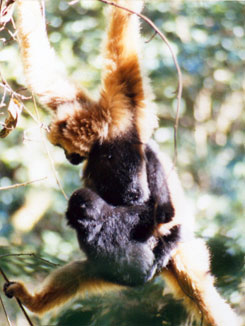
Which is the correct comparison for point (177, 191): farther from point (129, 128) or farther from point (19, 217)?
point (19, 217)

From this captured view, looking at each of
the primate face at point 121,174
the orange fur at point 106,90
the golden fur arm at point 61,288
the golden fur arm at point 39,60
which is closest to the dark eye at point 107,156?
the primate face at point 121,174

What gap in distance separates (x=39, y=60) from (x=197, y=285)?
1.83 meters

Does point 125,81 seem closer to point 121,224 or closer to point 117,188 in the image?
point 117,188

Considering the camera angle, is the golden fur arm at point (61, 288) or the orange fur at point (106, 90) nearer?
the orange fur at point (106, 90)

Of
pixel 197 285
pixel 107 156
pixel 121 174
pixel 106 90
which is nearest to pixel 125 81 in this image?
pixel 106 90

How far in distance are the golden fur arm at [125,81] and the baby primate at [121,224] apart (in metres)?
0.18

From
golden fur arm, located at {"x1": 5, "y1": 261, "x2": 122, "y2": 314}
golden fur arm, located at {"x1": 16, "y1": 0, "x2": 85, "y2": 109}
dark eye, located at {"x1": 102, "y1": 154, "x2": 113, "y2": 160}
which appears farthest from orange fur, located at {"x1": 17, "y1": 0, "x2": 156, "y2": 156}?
golden fur arm, located at {"x1": 5, "y1": 261, "x2": 122, "y2": 314}

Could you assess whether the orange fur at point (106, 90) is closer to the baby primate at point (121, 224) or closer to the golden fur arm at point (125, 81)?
the golden fur arm at point (125, 81)

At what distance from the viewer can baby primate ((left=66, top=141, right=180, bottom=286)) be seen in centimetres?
265

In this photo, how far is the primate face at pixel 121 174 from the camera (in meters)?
2.77

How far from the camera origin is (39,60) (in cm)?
293

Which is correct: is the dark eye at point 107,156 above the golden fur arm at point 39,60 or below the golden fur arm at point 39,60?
below

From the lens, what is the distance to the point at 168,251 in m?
2.92

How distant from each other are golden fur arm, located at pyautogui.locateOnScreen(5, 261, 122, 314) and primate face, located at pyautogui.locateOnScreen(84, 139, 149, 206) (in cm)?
58
